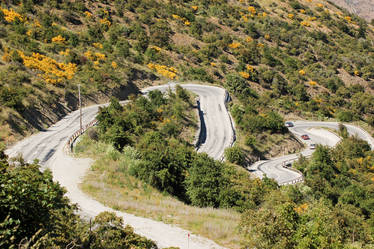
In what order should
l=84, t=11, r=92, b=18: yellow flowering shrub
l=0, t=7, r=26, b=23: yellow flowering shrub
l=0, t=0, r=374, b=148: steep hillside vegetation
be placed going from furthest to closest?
l=84, t=11, r=92, b=18: yellow flowering shrub
l=0, t=7, r=26, b=23: yellow flowering shrub
l=0, t=0, r=374, b=148: steep hillside vegetation

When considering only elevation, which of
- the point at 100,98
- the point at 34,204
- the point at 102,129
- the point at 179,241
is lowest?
the point at 100,98

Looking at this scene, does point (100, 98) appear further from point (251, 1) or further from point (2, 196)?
point (251, 1)

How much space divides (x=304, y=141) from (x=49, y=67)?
48.5m

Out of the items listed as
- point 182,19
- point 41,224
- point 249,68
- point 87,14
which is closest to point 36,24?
point 87,14

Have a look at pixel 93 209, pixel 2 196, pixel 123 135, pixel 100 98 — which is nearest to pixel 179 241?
pixel 93 209

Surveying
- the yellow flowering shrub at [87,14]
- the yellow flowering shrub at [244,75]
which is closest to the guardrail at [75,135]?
the yellow flowering shrub at [87,14]

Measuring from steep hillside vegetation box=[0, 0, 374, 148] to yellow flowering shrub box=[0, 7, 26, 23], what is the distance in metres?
0.27

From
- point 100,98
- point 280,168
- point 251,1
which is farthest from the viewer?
point 251,1

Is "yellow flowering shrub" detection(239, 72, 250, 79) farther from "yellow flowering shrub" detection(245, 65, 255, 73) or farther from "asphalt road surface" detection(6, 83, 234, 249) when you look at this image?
"asphalt road surface" detection(6, 83, 234, 249)

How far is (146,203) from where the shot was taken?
71.6ft

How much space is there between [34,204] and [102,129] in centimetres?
2866

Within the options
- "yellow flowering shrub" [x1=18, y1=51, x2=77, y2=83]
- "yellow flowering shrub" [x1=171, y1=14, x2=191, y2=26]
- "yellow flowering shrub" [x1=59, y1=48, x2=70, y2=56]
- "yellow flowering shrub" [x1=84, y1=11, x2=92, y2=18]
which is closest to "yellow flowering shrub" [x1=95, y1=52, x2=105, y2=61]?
"yellow flowering shrub" [x1=59, y1=48, x2=70, y2=56]

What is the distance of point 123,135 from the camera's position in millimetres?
35906

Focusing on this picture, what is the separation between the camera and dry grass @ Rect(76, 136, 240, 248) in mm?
17891
